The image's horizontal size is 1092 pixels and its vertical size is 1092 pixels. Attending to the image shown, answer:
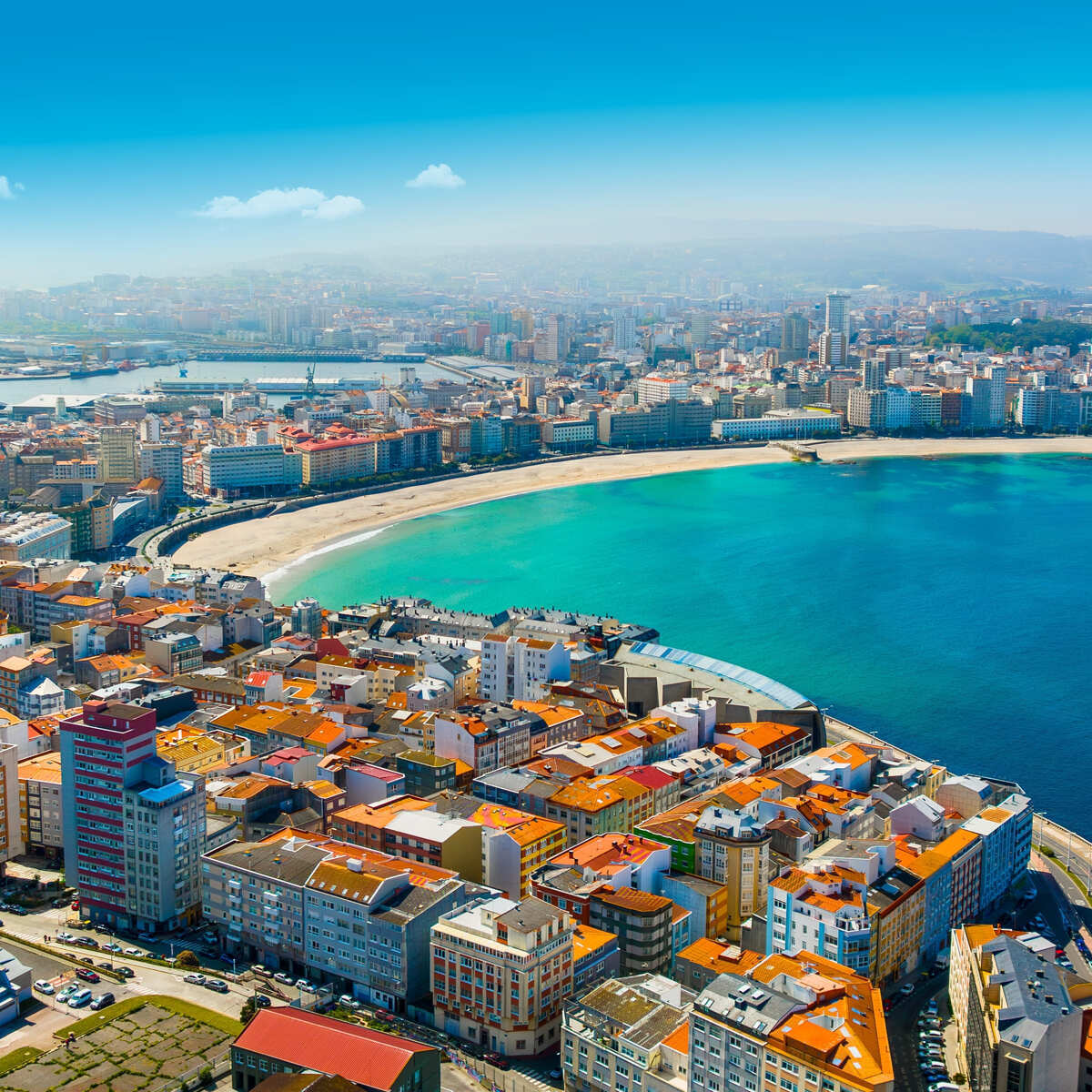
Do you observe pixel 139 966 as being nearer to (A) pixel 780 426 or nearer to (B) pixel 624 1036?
(B) pixel 624 1036

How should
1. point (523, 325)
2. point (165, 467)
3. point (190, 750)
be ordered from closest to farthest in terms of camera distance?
point (190, 750) < point (165, 467) < point (523, 325)

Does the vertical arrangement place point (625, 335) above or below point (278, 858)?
above

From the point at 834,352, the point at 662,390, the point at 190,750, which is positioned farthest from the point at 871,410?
the point at 190,750

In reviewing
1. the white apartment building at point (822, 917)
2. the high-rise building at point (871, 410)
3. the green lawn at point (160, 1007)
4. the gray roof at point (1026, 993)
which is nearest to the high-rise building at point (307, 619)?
the green lawn at point (160, 1007)

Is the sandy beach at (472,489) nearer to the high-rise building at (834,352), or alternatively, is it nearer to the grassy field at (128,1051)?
the high-rise building at (834,352)

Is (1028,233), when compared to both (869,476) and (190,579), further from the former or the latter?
(190,579)

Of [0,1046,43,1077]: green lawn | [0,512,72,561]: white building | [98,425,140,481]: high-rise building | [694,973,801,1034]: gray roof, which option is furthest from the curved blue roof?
[98,425,140,481]: high-rise building

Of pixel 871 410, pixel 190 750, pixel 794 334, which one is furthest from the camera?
pixel 794 334

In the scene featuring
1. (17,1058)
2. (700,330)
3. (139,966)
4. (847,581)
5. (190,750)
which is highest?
(700,330)
